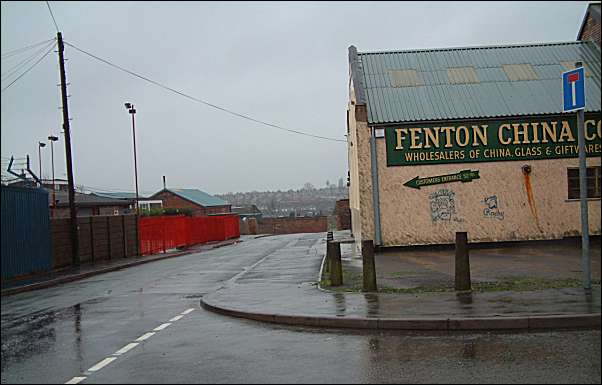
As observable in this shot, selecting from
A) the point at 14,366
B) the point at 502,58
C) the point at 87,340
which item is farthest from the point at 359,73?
the point at 14,366

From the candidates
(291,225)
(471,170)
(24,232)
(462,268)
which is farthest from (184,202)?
(462,268)

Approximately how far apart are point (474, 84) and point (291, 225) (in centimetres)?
5135

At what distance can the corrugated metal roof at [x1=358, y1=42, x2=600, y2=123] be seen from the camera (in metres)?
22.7

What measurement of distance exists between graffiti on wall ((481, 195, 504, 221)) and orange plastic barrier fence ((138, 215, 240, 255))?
59.8ft

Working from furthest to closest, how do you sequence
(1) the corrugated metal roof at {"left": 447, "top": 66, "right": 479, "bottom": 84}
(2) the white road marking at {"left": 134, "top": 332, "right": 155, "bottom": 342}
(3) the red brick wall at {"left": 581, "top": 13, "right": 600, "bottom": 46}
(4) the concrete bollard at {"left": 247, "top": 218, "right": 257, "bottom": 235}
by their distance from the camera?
(4) the concrete bollard at {"left": 247, "top": 218, "right": 257, "bottom": 235} < (3) the red brick wall at {"left": 581, "top": 13, "right": 600, "bottom": 46} < (1) the corrugated metal roof at {"left": 447, "top": 66, "right": 479, "bottom": 84} < (2) the white road marking at {"left": 134, "top": 332, "right": 155, "bottom": 342}

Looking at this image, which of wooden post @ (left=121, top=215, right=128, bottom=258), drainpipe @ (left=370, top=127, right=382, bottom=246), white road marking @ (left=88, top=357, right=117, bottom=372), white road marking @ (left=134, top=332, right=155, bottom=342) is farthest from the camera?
wooden post @ (left=121, top=215, right=128, bottom=258)

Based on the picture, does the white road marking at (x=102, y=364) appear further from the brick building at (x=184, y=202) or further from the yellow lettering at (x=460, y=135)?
the brick building at (x=184, y=202)

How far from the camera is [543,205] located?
22.3m

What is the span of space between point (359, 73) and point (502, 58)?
5.71m

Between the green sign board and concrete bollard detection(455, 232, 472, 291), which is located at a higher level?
the green sign board

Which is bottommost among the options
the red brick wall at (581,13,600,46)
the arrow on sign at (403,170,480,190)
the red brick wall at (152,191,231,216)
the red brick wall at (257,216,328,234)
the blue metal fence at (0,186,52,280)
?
the red brick wall at (257,216,328,234)

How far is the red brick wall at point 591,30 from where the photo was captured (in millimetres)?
24552

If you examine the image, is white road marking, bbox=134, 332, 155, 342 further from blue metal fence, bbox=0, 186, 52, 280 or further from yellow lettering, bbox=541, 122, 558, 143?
yellow lettering, bbox=541, 122, 558, 143

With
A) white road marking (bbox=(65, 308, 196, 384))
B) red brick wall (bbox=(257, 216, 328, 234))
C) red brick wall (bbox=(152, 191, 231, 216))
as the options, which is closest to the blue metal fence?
white road marking (bbox=(65, 308, 196, 384))
